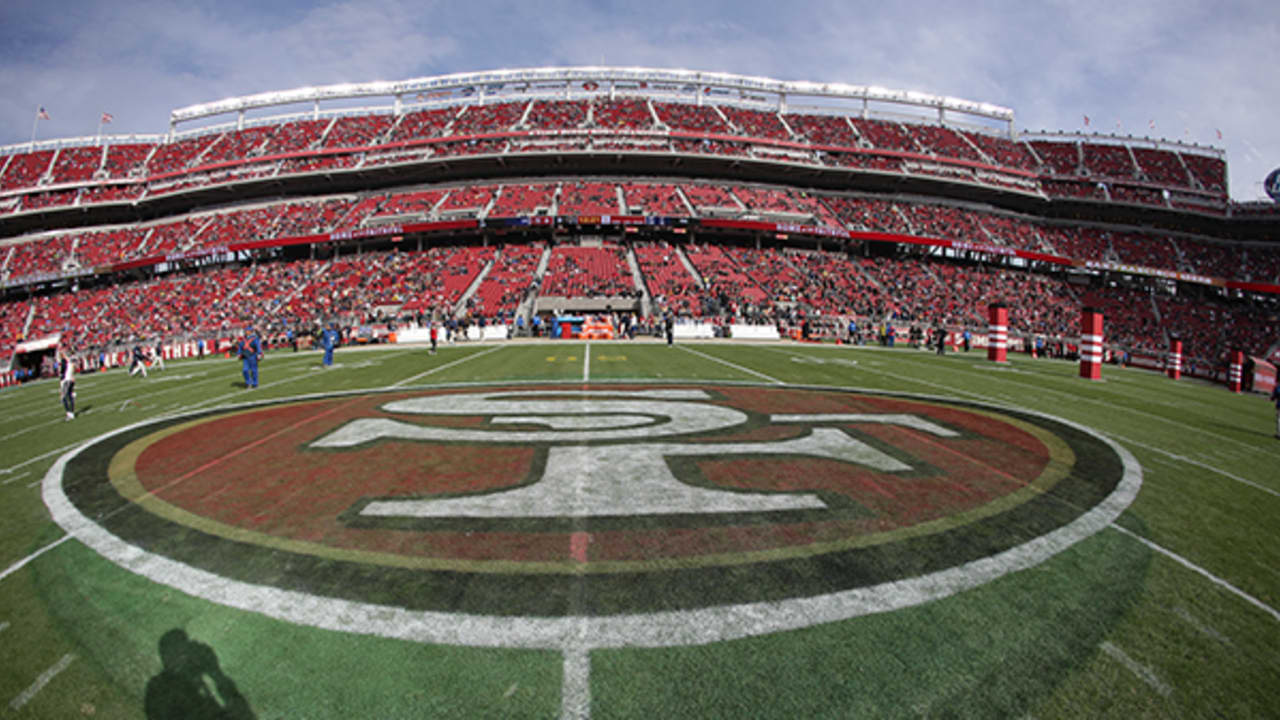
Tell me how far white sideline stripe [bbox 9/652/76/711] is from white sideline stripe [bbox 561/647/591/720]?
2.95 m

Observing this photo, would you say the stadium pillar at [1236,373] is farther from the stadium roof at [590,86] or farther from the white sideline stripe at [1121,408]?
the stadium roof at [590,86]

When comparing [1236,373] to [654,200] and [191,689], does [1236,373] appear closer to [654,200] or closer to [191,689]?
[191,689]

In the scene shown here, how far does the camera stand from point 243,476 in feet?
21.5

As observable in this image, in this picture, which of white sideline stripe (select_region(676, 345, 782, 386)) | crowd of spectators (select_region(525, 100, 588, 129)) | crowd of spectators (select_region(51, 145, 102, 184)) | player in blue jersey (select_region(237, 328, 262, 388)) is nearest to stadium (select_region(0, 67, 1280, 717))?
white sideline stripe (select_region(676, 345, 782, 386))

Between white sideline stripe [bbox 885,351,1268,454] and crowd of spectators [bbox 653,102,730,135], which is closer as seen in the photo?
white sideline stripe [bbox 885,351,1268,454]

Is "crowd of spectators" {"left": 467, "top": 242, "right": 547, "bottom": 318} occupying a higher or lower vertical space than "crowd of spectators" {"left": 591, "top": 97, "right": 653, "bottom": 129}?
lower

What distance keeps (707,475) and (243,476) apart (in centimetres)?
581

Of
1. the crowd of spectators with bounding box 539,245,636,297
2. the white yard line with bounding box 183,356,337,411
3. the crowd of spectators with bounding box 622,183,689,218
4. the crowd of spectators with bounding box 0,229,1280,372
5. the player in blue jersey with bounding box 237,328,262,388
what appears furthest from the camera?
the crowd of spectators with bounding box 622,183,689,218

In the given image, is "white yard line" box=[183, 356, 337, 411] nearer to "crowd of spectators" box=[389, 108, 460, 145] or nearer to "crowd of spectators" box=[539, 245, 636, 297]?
"crowd of spectators" box=[539, 245, 636, 297]

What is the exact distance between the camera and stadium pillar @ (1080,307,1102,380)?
1837 centimetres

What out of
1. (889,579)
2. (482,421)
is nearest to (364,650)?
(889,579)

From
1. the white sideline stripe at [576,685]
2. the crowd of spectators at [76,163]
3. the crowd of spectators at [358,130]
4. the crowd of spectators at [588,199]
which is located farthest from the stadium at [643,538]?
the crowd of spectators at [76,163]

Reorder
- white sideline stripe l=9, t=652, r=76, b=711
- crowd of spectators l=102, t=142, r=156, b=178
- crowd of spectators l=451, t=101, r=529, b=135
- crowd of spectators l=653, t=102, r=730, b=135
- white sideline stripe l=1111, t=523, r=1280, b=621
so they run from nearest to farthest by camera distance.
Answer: white sideline stripe l=9, t=652, r=76, b=711, white sideline stripe l=1111, t=523, r=1280, b=621, crowd of spectators l=451, t=101, r=529, b=135, crowd of spectators l=653, t=102, r=730, b=135, crowd of spectators l=102, t=142, r=156, b=178

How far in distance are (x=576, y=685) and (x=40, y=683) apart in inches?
122
